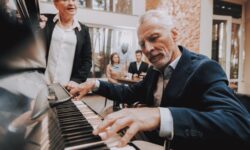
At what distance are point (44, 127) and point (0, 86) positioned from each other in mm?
195

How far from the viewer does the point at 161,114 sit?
67 centimetres

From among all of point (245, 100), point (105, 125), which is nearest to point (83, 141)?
point (105, 125)

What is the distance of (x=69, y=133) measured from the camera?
2.00 ft

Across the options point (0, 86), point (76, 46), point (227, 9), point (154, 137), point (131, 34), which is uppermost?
point (227, 9)

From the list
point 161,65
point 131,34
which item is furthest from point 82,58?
point 131,34

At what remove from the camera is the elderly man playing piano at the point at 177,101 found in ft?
2.14

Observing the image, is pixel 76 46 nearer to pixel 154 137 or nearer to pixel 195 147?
pixel 154 137

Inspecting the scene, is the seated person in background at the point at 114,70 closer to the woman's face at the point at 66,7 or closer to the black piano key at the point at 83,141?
the woman's face at the point at 66,7

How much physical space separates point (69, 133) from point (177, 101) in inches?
26.6

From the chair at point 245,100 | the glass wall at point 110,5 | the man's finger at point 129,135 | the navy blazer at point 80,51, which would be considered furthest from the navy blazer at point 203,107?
the glass wall at point 110,5

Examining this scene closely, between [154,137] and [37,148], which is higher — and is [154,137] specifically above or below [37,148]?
below

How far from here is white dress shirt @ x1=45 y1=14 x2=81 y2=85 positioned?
1.86 meters

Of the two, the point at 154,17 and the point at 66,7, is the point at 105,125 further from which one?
the point at 66,7

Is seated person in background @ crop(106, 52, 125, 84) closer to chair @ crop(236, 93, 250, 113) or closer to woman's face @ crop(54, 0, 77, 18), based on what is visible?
woman's face @ crop(54, 0, 77, 18)
